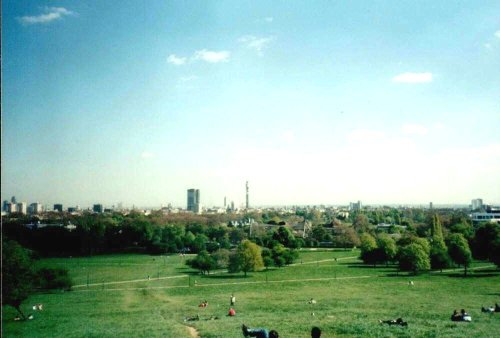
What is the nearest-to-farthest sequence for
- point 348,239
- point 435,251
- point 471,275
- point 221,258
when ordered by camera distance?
1. point 471,275
2. point 435,251
3. point 221,258
4. point 348,239

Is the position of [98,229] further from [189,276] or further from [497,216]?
[497,216]

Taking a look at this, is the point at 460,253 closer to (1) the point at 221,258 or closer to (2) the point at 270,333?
(1) the point at 221,258

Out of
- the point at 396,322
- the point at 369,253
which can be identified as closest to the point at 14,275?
the point at 396,322

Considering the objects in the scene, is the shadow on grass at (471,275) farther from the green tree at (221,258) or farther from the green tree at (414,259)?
the green tree at (221,258)

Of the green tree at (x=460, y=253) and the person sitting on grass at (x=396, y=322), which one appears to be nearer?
the person sitting on grass at (x=396, y=322)

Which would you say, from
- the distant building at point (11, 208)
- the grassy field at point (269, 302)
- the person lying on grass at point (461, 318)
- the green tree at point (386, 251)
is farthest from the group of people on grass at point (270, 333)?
the distant building at point (11, 208)

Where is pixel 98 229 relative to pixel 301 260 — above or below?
above

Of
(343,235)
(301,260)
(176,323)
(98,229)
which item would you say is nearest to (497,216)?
(343,235)
